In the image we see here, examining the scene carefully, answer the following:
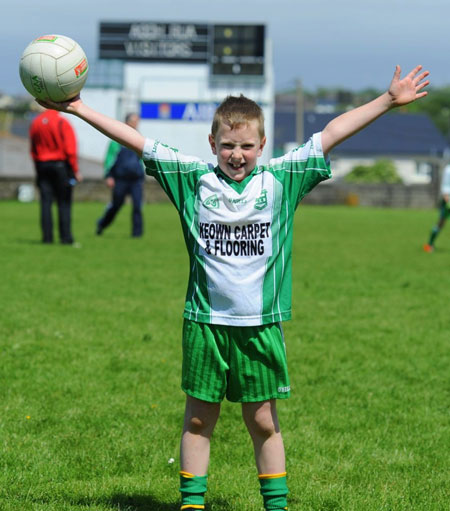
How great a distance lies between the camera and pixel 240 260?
374 centimetres

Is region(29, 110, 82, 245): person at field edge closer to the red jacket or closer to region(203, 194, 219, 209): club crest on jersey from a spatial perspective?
the red jacket

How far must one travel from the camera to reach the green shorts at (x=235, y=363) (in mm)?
3713

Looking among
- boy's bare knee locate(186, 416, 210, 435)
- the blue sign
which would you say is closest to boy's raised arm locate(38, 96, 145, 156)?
boy's bare knee locate(186, 416, 210, 435)

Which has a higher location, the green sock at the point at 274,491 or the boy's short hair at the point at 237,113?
the boy's short hair at the point at 237,113

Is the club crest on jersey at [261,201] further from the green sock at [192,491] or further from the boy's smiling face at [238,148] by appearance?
the green sock at [192,491]

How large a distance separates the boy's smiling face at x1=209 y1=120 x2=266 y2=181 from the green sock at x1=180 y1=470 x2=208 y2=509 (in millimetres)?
1334

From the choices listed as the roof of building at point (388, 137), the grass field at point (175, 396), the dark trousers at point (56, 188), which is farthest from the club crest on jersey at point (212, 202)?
the roof of building at point (388, 137)

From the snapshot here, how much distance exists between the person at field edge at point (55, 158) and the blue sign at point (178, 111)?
42075 millimetres

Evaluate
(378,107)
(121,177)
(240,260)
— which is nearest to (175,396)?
(240,260)

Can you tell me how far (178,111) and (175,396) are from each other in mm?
51943

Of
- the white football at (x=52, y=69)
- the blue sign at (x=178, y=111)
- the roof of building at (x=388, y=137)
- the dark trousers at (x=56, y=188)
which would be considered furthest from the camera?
the roof of building at (x=388, y=137)

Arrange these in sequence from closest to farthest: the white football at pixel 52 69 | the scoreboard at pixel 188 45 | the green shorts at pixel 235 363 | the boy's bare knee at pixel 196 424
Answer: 1. the green shorts at pixel 235 363
2. the boy's bare knee at pixel 196 424
3. the white football at pixel 52 69
4. the scoreboard at pixel 188 45

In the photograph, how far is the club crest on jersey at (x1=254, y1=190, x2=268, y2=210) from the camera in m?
3.75

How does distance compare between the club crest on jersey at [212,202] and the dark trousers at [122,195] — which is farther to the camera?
the dark trousers at [122,195]
